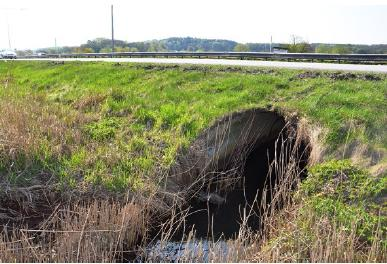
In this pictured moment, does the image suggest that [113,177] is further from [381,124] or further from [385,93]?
[385,93]

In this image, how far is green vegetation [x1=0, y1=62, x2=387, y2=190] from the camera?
28.8 ft

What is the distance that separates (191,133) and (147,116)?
1641 millimetres

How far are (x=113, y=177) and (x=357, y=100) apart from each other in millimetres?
5828

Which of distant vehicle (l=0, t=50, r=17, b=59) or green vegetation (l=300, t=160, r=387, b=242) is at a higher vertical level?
distant vehicle (l=0, t=50, r=17, b=59)

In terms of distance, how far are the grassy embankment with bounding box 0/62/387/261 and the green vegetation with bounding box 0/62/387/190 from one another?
0.03m

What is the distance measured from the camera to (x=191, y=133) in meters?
10.3

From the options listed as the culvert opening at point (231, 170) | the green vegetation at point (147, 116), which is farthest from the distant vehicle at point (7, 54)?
the culvert opening at point (231, 170)

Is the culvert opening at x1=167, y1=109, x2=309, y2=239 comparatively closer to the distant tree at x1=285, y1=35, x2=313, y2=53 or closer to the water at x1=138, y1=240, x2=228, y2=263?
the water at x1=138, y1=240, x2=228, y2=263

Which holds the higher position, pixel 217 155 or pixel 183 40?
pixel 183 40

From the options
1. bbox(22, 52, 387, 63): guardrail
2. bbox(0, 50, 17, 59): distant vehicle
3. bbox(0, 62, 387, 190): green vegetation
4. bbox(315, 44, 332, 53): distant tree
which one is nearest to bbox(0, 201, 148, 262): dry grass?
bbox(0, 62, 387, 190): green vegetation

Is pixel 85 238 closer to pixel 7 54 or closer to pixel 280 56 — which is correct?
pixel 280 56

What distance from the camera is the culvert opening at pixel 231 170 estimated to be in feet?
28.0

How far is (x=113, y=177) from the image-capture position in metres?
8.67

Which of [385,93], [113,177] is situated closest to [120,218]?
[113,177]
